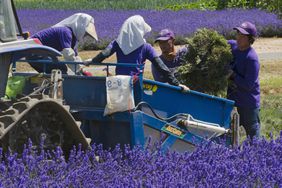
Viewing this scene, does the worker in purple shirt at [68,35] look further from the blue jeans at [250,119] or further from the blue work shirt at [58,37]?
the blue jeans at [250,119]

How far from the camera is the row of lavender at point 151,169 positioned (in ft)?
17.5

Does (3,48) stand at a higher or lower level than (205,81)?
higher

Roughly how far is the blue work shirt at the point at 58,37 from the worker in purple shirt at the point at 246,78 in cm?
189

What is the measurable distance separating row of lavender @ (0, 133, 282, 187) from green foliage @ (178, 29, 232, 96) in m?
2.12

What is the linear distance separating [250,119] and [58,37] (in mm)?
2383

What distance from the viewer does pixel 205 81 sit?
8.72 meters

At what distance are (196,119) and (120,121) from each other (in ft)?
3.22

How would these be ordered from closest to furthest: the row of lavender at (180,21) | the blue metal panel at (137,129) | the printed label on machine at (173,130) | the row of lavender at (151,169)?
1. the row of lavender at (151,169)
2. the blue metal panel at (137,129)
3. the printed label on machine at (173,130)
4. the row of lavender at (180,21)

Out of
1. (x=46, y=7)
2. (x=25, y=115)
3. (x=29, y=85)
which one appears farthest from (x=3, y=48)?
(x=46, y=7)

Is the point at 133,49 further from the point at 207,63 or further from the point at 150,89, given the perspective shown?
the point at 207,63

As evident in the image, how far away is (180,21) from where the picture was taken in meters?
25.5

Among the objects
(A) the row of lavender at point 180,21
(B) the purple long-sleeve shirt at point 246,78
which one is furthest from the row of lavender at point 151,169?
(A) the row of lavender at point 180,21

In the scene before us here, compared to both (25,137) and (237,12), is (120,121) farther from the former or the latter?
(237,12)

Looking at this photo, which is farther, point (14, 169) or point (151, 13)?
point (151, 13)
